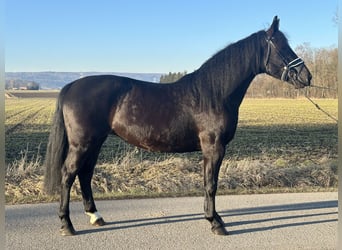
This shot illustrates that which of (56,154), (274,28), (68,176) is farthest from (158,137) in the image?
(274,28)

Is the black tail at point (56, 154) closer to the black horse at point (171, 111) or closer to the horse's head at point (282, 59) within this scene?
the black horse at point (171, 111)

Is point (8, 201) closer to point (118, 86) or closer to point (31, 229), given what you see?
point (31, 229)

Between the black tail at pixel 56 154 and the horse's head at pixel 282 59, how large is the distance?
2619 mm

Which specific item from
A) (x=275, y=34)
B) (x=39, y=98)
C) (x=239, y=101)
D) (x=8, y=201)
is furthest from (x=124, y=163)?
(x=39, y=98)

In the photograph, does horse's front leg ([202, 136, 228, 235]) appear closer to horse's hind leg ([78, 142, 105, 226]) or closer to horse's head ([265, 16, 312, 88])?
horse's head ([265, 16, 312, 88])

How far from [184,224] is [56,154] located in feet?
6.05

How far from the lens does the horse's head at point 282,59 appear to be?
461cm

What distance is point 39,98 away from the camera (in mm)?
75000

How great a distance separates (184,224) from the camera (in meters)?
4.75

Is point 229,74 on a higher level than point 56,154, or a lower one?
higher

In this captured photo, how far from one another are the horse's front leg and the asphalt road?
0.15 metres

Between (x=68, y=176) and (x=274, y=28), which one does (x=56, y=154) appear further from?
(x=274, y=28)

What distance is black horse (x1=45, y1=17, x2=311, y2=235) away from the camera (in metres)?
4.42

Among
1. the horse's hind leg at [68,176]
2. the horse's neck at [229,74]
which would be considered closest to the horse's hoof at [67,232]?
the horse's hind leg at [68,176]
